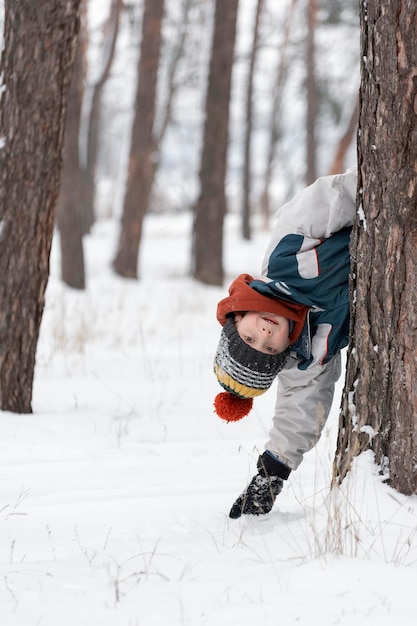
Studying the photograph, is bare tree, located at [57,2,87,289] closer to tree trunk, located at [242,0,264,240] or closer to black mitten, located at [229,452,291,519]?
tree trunk, located at [242,0,264,240]

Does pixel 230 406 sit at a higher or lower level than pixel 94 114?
Answer: lower

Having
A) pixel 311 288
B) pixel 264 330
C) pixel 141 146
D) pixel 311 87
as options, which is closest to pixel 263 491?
pixel 264 330

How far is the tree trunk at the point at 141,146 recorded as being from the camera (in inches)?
471

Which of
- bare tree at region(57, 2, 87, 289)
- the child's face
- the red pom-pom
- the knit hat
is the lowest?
bare tree at region(57, 2, 87, 289)

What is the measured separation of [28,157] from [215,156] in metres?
7.50

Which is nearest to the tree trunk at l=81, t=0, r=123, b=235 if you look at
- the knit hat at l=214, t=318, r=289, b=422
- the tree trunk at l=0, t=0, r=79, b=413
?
the tree trunk at l=0, t=0, r=79, b=413

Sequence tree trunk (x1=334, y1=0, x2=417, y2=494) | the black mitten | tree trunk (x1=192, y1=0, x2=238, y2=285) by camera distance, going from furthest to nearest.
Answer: tree trunk (x1=192, y1=0, x2=238, y2=285) → the black mitten → tree trunk (x1=334, y1=0, x2=417, y2=494)

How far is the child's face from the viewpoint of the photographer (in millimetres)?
2770

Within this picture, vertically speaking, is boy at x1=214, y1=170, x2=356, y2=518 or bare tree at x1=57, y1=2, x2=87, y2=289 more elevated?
boy at x1=214, y1=170, x2=356, y2=518

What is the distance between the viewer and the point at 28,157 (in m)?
4.37

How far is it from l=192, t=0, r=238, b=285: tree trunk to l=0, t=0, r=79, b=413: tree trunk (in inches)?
280

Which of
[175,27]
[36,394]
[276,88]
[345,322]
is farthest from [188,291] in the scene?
[276,88]

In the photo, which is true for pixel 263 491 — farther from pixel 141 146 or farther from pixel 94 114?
pixel 94 114

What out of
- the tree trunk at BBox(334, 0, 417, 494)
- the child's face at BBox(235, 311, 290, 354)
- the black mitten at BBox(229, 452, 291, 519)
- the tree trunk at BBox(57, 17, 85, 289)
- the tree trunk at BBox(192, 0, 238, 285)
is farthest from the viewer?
the tree trunk at BBox(192, 0, 238, 285)
